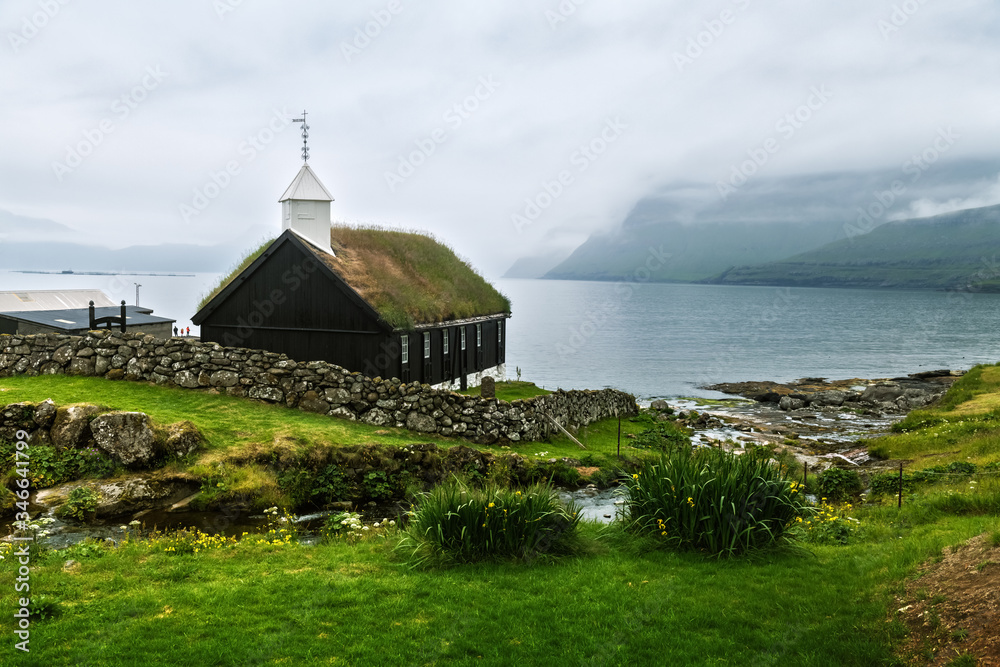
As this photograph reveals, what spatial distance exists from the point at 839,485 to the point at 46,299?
162 ft

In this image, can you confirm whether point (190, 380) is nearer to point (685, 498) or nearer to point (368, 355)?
point (368, 355)

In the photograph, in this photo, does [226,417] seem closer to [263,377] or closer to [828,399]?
[263,377]

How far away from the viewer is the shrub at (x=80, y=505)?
16.1 m

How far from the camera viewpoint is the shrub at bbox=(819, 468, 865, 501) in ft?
67.7

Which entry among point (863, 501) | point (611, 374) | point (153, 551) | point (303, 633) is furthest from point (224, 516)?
point (611, 374)

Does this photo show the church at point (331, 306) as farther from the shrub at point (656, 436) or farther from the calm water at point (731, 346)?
the calm water at point (731, 346)

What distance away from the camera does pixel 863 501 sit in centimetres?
1850

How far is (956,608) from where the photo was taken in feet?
25.3

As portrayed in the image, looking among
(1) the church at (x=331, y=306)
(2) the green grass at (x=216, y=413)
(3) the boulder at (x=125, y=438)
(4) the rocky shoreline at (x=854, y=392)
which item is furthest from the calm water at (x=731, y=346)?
(3) the boulder at (x=125, y=438)

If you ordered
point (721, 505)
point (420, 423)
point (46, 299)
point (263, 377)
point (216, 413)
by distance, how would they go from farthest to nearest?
point (46, 299) < point (263, 377) < point (420, 423) < point (216, 413) < point (721, 505)

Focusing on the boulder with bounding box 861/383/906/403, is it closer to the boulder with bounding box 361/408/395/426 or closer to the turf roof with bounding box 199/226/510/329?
the turf roof with bounding box 199/226/510/329

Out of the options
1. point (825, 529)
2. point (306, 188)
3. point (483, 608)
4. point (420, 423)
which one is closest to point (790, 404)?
point (420, 423)

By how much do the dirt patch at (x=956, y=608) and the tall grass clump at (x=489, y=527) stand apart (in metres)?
4.88

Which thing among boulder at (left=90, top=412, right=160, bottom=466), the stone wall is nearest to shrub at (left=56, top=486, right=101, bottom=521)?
boulder at (left=90, top=412, right=160, bottom=466)
